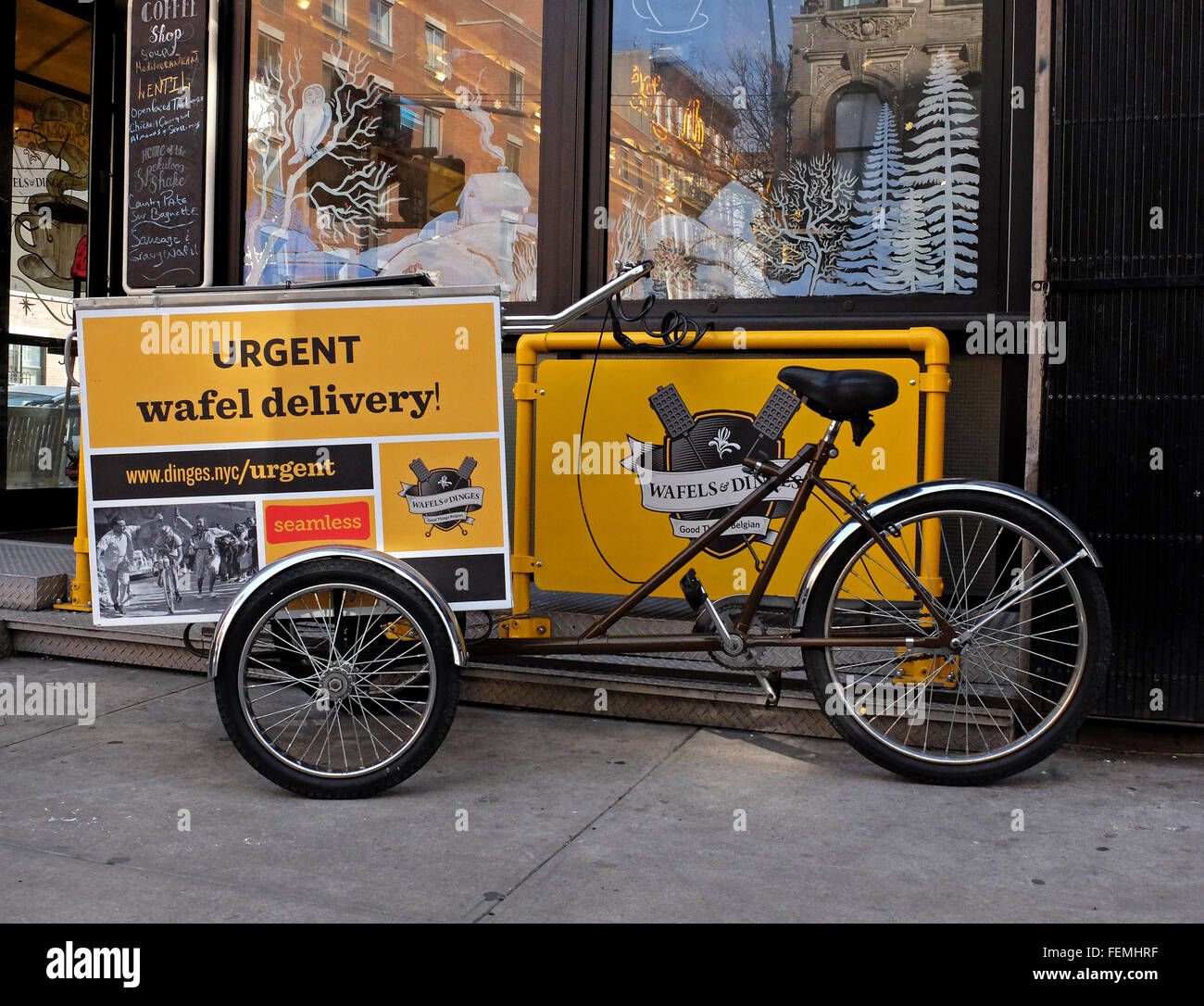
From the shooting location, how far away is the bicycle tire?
3.26 meters

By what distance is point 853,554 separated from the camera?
3453 millimetres

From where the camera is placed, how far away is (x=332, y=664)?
3.39m

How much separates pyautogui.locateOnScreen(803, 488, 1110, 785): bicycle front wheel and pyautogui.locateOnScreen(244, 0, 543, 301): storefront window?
8.30 feet

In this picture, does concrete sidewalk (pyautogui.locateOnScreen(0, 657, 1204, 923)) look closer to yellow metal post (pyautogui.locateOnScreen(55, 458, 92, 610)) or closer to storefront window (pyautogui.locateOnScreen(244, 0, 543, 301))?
yellow metal post (pyautogui.locateOnScreen(55, 458, 92, 610))

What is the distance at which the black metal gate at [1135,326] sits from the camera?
12.1 feet

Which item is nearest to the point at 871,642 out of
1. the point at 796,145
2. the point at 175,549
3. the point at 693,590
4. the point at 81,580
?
the point at 693,590

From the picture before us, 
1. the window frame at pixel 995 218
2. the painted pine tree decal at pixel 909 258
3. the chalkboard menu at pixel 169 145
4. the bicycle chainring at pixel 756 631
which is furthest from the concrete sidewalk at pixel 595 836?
the chalkboard menu at pixel 169 145

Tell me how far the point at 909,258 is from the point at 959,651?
212cm

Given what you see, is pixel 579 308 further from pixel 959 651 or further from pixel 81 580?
pixel 81 580

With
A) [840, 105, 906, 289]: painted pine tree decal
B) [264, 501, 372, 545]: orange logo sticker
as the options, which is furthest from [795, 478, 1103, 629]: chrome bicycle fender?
[840, 105, 906, 289]: painted pine tree decal

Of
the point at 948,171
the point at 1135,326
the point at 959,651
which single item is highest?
the point at 948,171

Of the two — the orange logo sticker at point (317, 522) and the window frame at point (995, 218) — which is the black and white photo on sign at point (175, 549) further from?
the window frame at point (995, 218)
